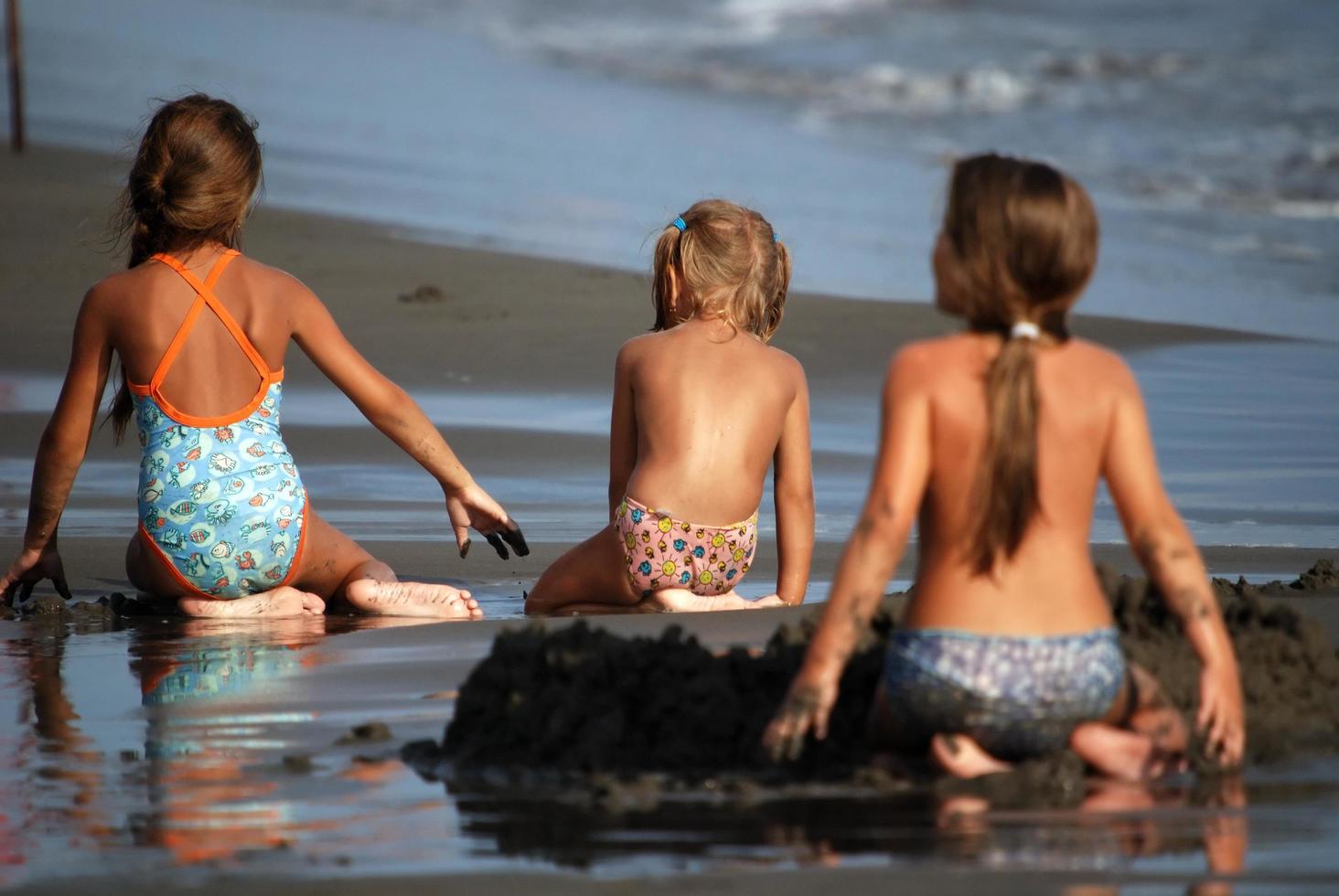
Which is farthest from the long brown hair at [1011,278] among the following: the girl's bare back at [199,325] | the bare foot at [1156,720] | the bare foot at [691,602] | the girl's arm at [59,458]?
the girl's arm at [59,458]

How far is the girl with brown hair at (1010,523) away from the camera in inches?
130

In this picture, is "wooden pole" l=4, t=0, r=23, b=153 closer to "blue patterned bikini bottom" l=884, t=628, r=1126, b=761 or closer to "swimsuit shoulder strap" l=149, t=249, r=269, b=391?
"swimsuit shoulder strap" l=149, t=249, r=269, b=391

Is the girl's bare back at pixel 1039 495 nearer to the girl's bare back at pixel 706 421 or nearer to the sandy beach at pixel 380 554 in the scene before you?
the sandy beach at pixel 380 554

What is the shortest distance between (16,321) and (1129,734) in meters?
8.15

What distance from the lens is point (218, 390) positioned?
533 cm

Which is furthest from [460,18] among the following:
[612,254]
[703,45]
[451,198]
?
[612,254]

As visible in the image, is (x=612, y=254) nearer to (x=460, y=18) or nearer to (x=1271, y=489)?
(x=1271, y=489)

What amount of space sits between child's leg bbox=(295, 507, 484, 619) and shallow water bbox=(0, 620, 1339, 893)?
3.80 ft

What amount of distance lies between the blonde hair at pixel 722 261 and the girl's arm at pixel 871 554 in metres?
2.11

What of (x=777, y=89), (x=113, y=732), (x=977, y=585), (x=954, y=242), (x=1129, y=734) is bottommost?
(x=113, y=732)

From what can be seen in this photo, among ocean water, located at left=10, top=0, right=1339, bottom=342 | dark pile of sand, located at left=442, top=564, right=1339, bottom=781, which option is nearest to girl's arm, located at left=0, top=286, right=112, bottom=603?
ocean water, located at left=10, top=0, right=1339, bottom=342

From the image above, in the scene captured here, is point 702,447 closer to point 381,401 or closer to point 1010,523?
point 381,401

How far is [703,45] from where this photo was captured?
91.9 ft

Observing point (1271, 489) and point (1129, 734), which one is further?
point (1271, 489)
